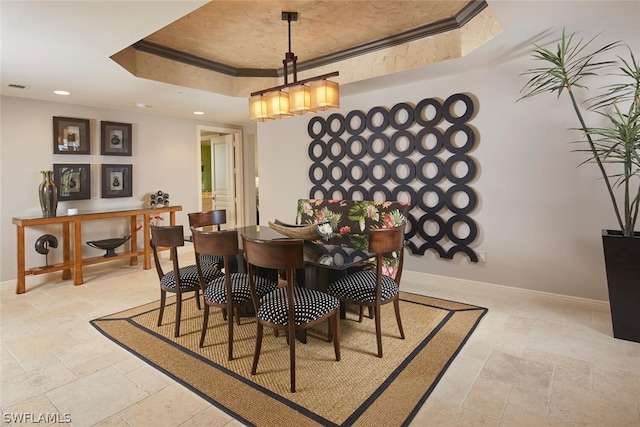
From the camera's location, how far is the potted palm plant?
2531 millimetres

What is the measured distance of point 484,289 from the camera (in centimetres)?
370

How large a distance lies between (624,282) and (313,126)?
3759 millimetres

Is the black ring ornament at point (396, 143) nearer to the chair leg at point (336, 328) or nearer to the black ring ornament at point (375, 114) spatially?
the black ring ornament at point (375, 114)

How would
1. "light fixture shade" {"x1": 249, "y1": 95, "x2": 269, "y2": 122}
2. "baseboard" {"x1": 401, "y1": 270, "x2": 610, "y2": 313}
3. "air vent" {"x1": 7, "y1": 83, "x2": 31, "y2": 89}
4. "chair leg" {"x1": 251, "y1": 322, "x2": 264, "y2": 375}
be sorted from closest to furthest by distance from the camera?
1. "chair leg" {"x1": 251, "y1": 322, "x2": 264, "y2": 375}
2. "light fixture shade" {"x1": 249, "y1": 95, "x2": 269, "y2": 122}
3. "baseboard" {"x1": 401, "y1": 270, "x2": 610, "y2": 313}
4. "air vent" {"x1": 7, "y1": 83, "x2": 31, "y2": 89}

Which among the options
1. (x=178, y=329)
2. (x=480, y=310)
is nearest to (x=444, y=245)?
(x=480, y=310)

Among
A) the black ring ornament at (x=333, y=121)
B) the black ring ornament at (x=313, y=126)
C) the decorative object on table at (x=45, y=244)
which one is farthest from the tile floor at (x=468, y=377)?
the black ring ornament at (x=313, y=126)

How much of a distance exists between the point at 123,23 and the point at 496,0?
2.42 meters

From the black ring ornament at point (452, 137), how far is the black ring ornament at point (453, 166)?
0.06 meters

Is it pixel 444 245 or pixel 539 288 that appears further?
pixel 444 245

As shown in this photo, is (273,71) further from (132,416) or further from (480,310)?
(132,416)

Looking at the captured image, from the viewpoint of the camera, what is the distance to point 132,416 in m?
1.84

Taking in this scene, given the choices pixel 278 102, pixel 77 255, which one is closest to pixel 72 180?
pixel 77 255

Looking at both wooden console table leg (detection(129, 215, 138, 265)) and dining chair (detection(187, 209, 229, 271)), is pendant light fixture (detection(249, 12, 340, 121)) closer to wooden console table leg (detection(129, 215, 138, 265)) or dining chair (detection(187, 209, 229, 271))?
dining chair (detection(187, 209, 229, 271))

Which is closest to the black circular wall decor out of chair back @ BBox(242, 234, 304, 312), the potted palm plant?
the potted palm plant
